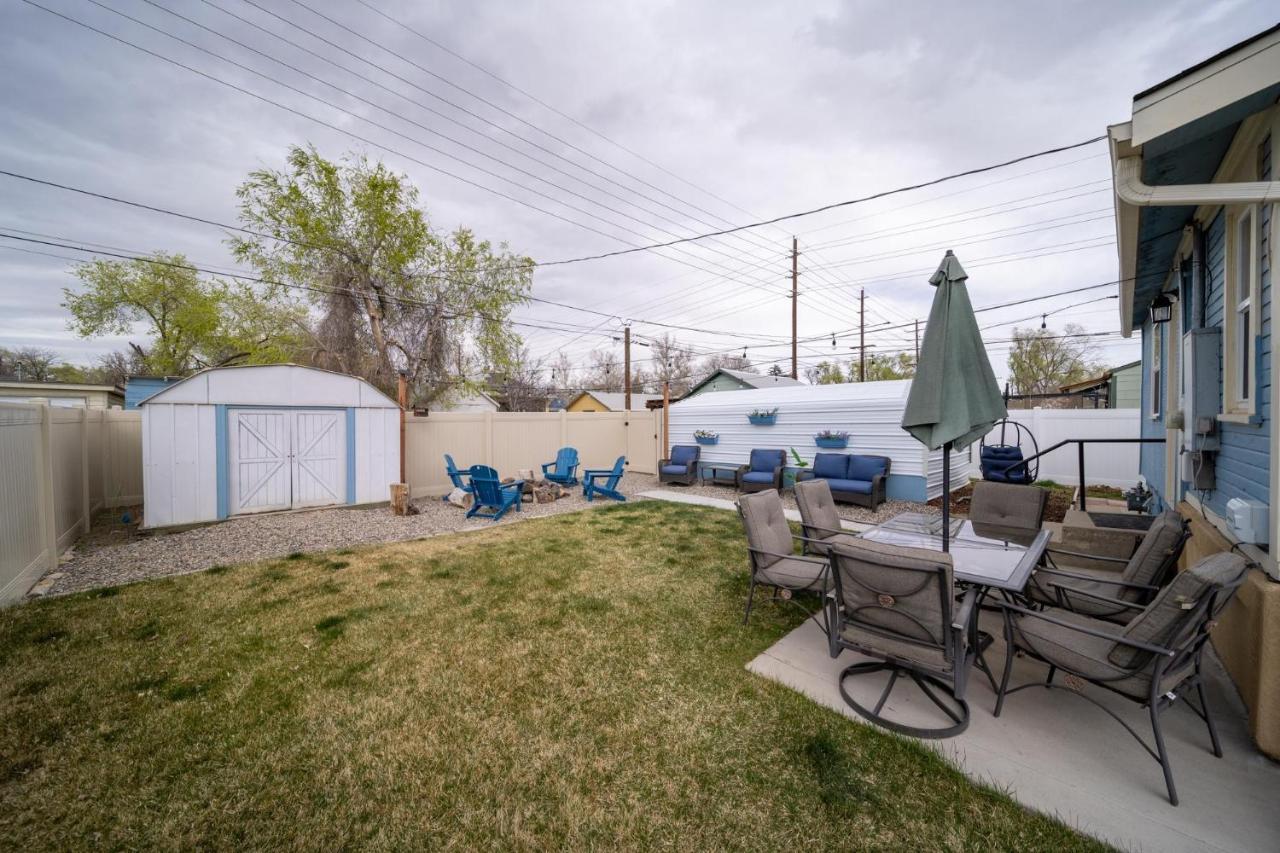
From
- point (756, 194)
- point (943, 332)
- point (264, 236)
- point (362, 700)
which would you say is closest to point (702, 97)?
point (756, 194)

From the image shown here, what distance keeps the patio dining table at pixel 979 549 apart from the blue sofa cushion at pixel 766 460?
5702 millimetres

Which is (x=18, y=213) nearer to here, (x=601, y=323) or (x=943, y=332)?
(x=943, y=332)

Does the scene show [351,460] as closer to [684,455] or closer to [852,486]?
[684,455]

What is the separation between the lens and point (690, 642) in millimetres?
3414

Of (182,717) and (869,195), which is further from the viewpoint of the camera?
(869,195)

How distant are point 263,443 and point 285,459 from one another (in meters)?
0.42

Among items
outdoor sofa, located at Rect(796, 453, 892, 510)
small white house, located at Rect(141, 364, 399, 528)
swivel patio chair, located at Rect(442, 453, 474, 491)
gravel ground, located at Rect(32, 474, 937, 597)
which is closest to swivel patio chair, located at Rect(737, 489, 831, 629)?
gravel ground, located at Rect(32, 474, 937, 597)

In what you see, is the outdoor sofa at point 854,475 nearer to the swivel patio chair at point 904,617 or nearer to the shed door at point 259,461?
the swivel patio chair at point 904,617

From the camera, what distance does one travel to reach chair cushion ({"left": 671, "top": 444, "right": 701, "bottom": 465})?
11.7 meters

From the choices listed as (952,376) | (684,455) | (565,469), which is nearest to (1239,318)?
(952,376)

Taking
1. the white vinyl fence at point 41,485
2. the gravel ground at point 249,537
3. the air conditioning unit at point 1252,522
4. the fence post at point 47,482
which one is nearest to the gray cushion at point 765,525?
the air conditioning unit at point 1252,522

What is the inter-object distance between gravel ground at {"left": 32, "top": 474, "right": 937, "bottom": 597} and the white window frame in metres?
5.07

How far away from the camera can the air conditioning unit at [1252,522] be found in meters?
2.40

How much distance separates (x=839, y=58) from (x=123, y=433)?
1448 centimetres
